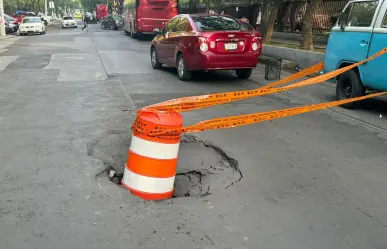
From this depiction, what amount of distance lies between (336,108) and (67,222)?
623cm

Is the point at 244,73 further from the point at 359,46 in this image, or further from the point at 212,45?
the point at 359,46

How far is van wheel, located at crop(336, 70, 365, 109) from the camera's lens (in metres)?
7.63

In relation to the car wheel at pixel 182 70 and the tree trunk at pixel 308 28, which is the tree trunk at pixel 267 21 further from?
the car wheel at pixel 182 70

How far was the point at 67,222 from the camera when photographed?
3.47 m

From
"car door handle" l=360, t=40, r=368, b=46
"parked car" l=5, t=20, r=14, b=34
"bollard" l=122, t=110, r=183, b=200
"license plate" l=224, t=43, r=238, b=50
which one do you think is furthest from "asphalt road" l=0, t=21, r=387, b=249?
"parked car" l=5, t=20, r=14, b=34

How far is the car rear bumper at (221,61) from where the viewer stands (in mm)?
10047

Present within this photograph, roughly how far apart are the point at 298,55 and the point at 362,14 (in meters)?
6.47

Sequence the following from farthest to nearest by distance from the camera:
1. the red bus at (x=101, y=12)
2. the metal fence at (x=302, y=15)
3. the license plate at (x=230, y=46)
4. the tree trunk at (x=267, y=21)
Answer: the red bus at (x=101, y=12) → the metal fence at (x=302, y=15) → the tree trunk at (x=267, y=21) → the license plate at (x=230, y=46)

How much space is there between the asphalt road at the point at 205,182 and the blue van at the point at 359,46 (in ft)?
2.14

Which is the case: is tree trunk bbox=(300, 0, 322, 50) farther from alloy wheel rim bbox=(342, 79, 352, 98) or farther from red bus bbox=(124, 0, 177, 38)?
red bus bbox=(124, 0, 177, 38)

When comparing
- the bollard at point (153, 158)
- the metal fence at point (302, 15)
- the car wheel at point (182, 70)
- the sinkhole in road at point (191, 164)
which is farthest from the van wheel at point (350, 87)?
the metal fence at point (302, 15)

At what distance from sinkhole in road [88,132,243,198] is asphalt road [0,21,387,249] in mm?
14

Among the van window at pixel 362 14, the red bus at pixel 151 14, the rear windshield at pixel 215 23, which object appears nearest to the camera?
the van window at pixel 362 14

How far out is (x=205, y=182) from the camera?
4.46m
